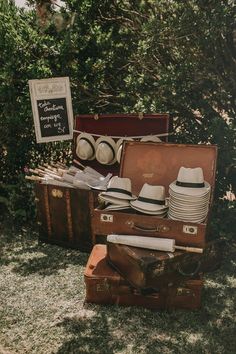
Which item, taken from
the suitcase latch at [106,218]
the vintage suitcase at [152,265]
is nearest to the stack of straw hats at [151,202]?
the suitcase latch at [106,218]

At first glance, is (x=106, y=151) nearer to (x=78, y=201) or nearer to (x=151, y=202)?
(x=78, y=201)

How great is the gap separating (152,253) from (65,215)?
2112mm

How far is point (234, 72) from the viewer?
5527mm

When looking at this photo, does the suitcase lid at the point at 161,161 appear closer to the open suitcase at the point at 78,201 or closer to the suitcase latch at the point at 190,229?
the open suitcase at the point at 78,201

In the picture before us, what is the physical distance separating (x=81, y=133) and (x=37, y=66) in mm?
1238

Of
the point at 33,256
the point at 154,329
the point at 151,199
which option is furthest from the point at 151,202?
the point at 33,256

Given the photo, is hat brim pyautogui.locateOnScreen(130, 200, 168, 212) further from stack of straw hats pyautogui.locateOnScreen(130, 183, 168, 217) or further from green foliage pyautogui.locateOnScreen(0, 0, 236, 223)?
green foliage pyautogui.locateOnScreen(0, 0, 236, 223)

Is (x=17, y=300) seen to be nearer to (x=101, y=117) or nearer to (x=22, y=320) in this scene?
(x=22, y=320)

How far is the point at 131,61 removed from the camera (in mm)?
6359

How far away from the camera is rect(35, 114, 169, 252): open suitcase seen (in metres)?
5.78

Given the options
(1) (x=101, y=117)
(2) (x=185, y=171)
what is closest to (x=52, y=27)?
(1) (x=101, y=117)

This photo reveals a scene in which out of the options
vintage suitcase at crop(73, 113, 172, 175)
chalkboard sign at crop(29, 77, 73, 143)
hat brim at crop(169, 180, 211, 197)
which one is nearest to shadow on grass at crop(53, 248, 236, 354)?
hat brim at crop(169, 180, 211, 197)

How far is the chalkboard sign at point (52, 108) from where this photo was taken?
647 cm

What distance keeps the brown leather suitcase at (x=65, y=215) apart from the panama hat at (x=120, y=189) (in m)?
0.84
